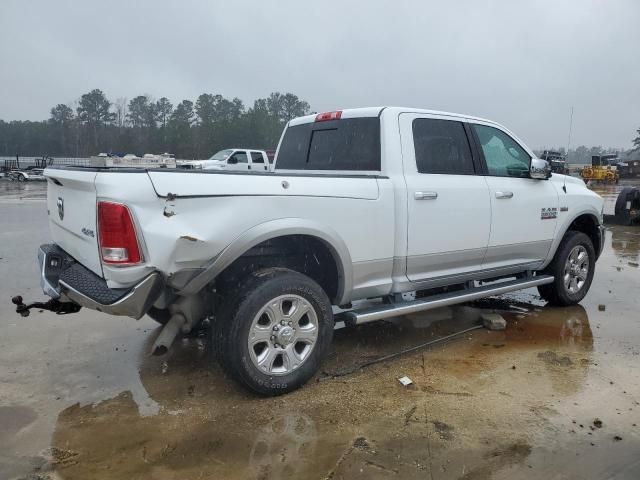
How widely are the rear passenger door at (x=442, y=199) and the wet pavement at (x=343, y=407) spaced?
30.9 inches

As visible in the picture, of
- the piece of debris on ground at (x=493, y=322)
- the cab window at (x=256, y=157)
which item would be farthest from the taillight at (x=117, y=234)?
the cab window at (x=256, y=157)

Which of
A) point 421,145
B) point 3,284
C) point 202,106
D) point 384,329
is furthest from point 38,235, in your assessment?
point 202,106

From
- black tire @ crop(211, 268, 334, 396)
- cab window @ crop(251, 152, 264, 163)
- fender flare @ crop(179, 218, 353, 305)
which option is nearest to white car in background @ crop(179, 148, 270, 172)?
Result: cab window @ crop(251, 152, 264, 163)

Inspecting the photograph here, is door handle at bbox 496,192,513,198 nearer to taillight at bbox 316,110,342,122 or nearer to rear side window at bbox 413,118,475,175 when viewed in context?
rear side window at bbox 413,118,475,175

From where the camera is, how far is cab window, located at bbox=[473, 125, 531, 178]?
483cm

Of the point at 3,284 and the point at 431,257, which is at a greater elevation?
the point at 431,257

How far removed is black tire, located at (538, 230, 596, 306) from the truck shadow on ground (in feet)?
3.61

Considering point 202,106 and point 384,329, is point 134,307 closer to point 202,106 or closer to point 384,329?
point 384,329

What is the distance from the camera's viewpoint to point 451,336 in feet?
16.1

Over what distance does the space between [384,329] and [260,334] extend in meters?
1.93

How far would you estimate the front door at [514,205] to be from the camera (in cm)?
477

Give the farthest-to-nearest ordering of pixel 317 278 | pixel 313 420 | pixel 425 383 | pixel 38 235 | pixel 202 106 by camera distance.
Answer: pixel 202 106, pixel 38 235, pixel 317 278, pixel 425 383, pixel 313 420

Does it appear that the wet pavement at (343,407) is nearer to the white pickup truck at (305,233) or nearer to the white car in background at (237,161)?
the white pickup truck at (305,233)

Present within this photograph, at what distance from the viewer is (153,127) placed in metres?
72.3
